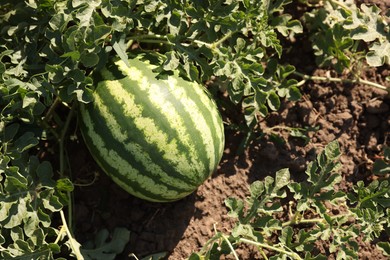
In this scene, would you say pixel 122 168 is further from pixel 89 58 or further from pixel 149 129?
pixel 89 58

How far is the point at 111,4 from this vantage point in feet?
9.34

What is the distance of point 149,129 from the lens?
2.85m

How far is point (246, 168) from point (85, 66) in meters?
1.13

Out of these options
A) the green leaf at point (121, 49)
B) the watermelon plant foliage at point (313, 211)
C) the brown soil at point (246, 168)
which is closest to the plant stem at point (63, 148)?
the brown soil at point (246, 168)

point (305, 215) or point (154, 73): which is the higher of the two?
point (154, 73)

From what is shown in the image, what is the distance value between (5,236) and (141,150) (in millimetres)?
779

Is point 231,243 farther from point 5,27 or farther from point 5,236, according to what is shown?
point 5,27

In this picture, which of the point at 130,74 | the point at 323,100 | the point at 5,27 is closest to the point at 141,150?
the point at 130,74

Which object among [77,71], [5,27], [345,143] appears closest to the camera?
[77,71]

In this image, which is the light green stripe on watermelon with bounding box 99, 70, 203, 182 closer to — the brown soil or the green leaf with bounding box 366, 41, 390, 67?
the brown soil

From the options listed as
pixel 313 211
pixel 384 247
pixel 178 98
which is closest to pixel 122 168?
pixel 178 98

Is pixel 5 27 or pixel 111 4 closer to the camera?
pixel 111 4

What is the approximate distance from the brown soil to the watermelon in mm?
420

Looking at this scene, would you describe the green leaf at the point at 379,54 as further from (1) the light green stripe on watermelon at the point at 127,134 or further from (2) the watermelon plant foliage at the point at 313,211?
(1) the light green stripe on watermelon at the point at 127,134
